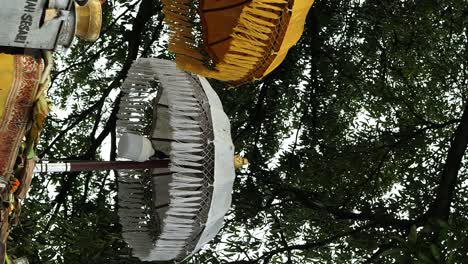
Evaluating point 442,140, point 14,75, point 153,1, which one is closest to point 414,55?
point 442,140

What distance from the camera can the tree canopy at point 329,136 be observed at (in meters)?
6.71

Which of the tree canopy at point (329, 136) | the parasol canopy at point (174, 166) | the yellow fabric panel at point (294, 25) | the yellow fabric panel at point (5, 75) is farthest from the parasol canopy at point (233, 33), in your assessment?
the tree canopy at point (329, 136)

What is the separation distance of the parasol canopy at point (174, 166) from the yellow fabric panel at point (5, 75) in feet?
4.29

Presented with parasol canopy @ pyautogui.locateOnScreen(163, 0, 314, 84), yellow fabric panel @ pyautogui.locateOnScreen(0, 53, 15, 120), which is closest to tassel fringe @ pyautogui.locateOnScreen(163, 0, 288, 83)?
parasol canopy @ pyautogui.locateOnScreen(163, 0, 314, 84)

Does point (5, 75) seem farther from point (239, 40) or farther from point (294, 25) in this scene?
point (294, 25)

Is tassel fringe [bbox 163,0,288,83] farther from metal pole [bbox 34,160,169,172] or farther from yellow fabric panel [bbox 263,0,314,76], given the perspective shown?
metal pole [bbox 34,160,169,172]

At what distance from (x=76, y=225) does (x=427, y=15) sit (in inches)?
182

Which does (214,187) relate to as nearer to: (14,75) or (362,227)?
(14,75)

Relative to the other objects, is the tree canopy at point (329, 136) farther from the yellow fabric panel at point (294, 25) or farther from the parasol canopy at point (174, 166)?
the yellow fabric panel at point (294, 25)

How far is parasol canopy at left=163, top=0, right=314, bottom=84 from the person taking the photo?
3.20 m

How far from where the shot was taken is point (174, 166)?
3785 mm

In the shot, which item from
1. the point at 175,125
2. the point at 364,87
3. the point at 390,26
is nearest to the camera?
the point at 175,125

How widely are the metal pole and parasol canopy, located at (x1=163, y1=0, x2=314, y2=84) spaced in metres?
0.65

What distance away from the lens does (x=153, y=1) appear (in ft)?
24.7
